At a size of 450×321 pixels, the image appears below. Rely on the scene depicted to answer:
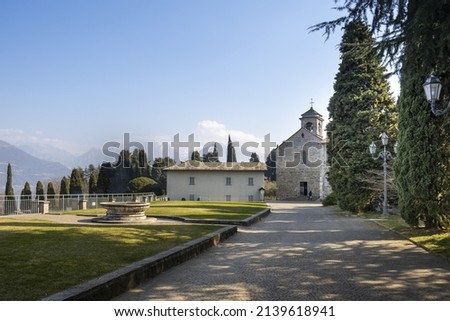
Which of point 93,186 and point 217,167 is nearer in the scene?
point 93,186

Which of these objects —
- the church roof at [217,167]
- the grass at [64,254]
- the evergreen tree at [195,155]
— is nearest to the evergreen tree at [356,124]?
the grass at [64,254]

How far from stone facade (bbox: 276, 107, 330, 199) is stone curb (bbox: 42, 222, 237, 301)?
48.6 metres

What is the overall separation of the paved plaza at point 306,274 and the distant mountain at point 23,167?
3323cm

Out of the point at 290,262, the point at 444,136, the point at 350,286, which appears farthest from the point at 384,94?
the point at 350,286

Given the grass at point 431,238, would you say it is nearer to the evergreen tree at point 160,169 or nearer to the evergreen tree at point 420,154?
the evergreen tree at point 420,154

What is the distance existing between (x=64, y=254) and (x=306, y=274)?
4.08 metres

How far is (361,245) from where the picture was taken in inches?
418

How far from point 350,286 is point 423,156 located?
324 inches

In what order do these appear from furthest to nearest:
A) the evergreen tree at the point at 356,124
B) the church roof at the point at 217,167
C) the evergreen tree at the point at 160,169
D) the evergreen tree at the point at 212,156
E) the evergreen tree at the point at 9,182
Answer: the evergreen tree at the point at 212,156
the evergreen tree at the point at 160,169
the church roof at the point at 217,167
the evergreen tree at the point at 9,182
the evergreen tree at the point at 356,124

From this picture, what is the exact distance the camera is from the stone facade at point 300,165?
5634 cm

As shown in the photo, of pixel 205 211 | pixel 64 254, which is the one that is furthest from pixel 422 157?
pixel 205 211

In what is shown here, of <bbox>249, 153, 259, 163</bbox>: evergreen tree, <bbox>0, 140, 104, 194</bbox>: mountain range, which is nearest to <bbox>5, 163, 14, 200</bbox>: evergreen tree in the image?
<bbox>0, 140, 104, 194</bbox>: mountain range

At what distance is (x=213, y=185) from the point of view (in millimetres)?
47719

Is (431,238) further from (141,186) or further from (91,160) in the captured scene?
(91,160)
